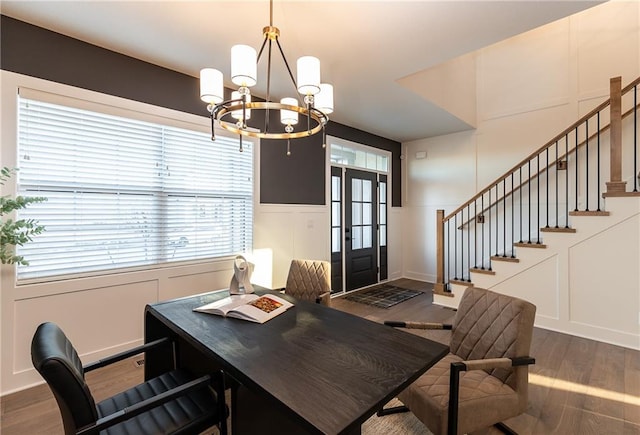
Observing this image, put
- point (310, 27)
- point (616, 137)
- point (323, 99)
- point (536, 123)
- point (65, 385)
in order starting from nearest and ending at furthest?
point (65, 385), point (323, 99), point (310, 27), point (616, 137), point (536, 123)

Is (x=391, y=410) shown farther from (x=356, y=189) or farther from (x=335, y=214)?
(x=356, y=189)

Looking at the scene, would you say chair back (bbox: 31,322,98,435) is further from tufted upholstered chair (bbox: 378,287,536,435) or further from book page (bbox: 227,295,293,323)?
tufted upholstered chair (bbox: 378,287,536,435)

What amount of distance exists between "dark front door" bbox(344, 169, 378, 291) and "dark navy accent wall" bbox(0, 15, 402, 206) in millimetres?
866

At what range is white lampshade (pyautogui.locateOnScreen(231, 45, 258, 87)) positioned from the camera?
1.59 m

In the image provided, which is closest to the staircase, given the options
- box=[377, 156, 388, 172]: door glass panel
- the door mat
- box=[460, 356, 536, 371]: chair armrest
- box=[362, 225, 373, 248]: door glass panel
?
the door mat

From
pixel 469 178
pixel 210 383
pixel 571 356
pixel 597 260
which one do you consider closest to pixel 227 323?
pixel 210 383

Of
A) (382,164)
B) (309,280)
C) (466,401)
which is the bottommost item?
(466,401)

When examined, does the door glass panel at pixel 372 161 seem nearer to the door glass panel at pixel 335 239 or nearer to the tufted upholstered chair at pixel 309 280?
the door glass panel at pixel 335 239

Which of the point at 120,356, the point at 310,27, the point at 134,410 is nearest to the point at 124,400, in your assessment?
the point at 120,356

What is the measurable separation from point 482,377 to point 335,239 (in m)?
3.43

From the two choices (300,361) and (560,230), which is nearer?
(300,361)

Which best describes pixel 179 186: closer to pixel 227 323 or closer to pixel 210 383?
pixel 227 323

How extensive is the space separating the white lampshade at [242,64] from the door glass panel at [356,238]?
13.2ft

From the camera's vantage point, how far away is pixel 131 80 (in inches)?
116
